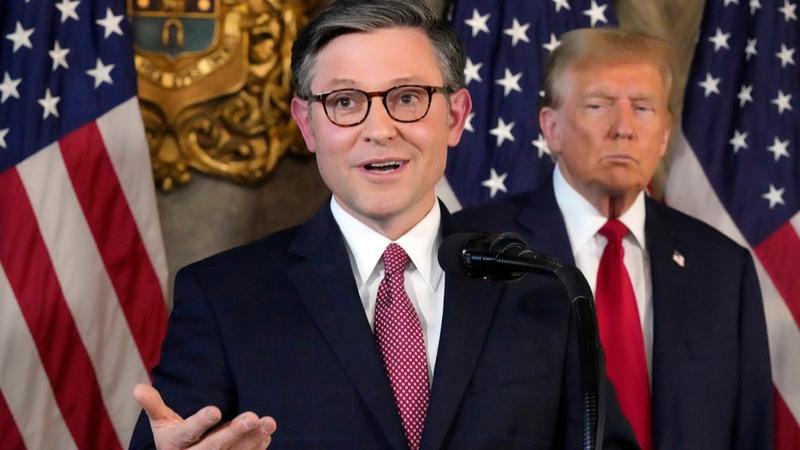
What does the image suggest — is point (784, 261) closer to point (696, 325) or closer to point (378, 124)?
point (696, 325)

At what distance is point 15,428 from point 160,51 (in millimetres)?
1095

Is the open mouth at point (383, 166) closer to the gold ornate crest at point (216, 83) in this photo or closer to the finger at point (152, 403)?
the finger at point (152, 403)

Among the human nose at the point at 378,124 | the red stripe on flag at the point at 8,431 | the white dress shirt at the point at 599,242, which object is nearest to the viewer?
the human nose at the point at 378,124

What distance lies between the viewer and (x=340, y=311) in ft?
6.86

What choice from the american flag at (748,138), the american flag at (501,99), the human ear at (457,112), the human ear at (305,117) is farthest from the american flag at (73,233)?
the american flag at (748,138)

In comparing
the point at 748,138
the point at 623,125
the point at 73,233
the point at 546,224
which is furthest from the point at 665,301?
the point at 73,233

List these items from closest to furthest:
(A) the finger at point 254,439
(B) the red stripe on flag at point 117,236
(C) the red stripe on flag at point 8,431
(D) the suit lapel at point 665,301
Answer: (A) the finger at point 254,439 → (D) the suit lapel at point 665,301 → (C) the red stripe on flag at point 8,431 → (B) the red stripe on flag at point 117,236

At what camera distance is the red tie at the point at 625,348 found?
3.05 metres

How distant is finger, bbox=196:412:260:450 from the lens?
5.33ft

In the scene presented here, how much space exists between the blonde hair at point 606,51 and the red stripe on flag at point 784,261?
2.88 ft

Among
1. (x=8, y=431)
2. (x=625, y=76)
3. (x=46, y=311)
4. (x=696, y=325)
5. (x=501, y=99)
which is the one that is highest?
(x=625, y=76)

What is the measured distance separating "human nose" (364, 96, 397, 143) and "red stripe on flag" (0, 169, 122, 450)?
157 centimetres

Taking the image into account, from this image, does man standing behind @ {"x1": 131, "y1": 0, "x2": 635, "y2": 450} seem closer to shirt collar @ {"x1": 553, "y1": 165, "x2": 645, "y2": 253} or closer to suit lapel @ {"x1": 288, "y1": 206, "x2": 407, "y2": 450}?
suit lapel @ {"x1": 288, "y1": 206, "x2": 407, "y2": 450}

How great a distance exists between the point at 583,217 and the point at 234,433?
173cm
